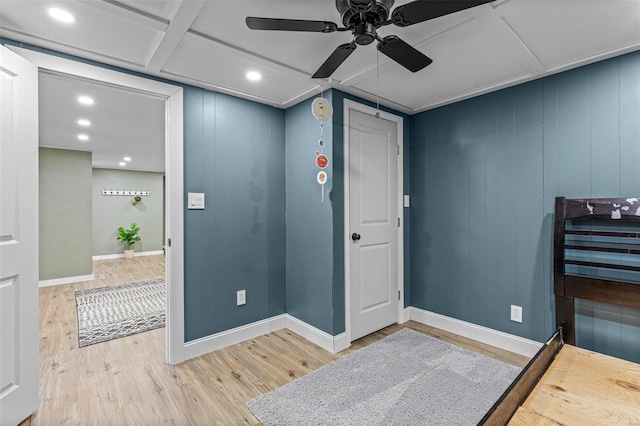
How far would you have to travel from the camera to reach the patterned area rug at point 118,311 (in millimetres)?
3141

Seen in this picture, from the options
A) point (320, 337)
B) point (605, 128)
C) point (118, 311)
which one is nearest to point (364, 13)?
point (605, 128)

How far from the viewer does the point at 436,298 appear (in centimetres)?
318

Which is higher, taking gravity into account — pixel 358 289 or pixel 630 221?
pixel 630 221

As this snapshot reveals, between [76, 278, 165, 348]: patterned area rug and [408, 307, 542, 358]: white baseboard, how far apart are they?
2.88 m

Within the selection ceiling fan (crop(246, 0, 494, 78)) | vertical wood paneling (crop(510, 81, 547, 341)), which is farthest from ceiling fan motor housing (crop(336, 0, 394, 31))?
vertical wood paneling (crop(510, 81, 547, 341))

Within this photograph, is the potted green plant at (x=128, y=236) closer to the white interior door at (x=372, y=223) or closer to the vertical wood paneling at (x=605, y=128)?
the white interior door at (x=372, y=223)

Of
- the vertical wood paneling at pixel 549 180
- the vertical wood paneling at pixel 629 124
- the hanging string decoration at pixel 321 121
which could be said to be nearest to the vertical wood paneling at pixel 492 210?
the vertical wood paneling at pixel 549 180

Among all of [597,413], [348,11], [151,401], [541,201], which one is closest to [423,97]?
[541,201]

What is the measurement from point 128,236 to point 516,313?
821cm

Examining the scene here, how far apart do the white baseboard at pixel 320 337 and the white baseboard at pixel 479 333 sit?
1.01 m

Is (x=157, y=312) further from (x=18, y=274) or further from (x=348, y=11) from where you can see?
(x=348, y=11)

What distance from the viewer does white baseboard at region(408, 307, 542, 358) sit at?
253cm

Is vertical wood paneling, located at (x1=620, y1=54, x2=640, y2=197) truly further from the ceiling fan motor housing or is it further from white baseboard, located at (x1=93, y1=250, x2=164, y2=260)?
white baseboard, located at (x1=93, y1=250, x2=164, y2=260)

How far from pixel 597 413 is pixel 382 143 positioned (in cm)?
255
